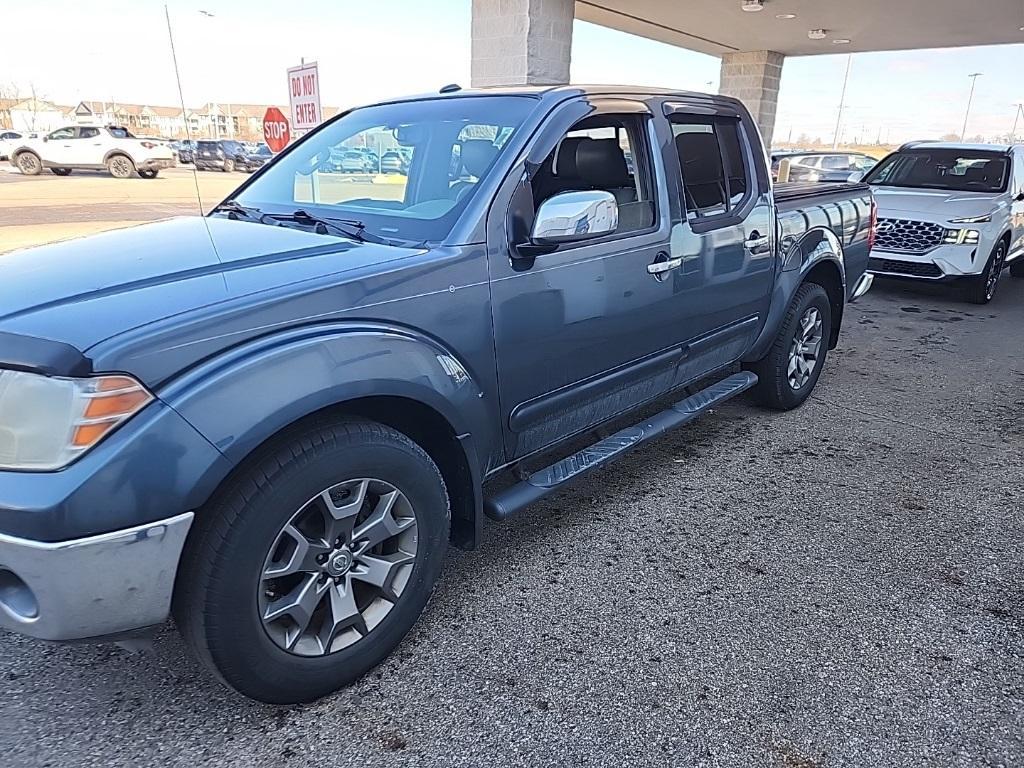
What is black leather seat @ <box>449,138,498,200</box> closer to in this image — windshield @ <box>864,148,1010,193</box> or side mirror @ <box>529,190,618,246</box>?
side mirror @ <box>529,190,618,246</box>

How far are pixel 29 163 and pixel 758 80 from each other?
83.4 feet

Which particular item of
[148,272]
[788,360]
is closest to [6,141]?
[788,360]

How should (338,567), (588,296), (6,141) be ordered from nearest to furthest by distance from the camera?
(338,567) → (588,296) → (6,141)

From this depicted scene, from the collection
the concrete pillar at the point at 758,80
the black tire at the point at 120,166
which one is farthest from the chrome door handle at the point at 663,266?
the black tire at the point at 120,166

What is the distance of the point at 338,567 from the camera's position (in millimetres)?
2242

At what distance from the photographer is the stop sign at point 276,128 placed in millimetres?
7341

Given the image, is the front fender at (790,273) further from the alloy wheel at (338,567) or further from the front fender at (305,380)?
the alloy wheel at (338,567)

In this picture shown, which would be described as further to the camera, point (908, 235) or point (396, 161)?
point (908, 235)

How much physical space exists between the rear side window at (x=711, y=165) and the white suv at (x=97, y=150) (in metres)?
27.0

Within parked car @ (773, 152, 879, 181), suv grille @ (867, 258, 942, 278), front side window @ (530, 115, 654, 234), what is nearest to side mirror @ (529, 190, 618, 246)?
front side window @ (530, 115, 654, 234)

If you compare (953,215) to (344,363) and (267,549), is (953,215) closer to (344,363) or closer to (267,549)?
(344,363)

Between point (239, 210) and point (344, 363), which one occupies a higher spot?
point (239, 210)

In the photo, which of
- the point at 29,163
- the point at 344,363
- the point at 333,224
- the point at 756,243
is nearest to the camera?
the point at 344,363

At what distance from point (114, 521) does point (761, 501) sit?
2935mm
